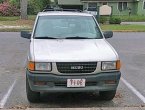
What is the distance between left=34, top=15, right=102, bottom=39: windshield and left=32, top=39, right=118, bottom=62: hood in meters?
0.28

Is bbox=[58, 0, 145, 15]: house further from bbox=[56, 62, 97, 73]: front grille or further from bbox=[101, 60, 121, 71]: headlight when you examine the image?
bbox=[56, 62, 97, 73]: front grille

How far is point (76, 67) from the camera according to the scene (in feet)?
23.8

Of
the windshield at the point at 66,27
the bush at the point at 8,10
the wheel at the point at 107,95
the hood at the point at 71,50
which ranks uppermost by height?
the windshield at the point at 66,27

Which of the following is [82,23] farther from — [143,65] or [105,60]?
[143,65]

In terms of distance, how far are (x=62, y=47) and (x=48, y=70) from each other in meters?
0.76

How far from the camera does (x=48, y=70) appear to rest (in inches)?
284

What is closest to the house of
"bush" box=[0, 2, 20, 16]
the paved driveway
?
"bush" box=[0, 2, 20, 16]

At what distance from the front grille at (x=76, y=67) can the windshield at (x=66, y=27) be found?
1.48 metres

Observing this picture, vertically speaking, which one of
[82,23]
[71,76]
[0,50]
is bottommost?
[0,50]

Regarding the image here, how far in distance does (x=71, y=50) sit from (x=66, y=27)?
142 cm

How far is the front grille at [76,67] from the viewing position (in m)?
7.22

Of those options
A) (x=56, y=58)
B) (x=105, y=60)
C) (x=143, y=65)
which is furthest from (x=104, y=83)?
(x=143, y=65)

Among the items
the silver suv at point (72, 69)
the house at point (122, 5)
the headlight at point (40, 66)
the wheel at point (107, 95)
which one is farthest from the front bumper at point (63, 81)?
the house at point (122, 5)

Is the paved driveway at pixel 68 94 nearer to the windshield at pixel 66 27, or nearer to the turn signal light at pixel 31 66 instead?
the turn signal light at pixel 31 66
